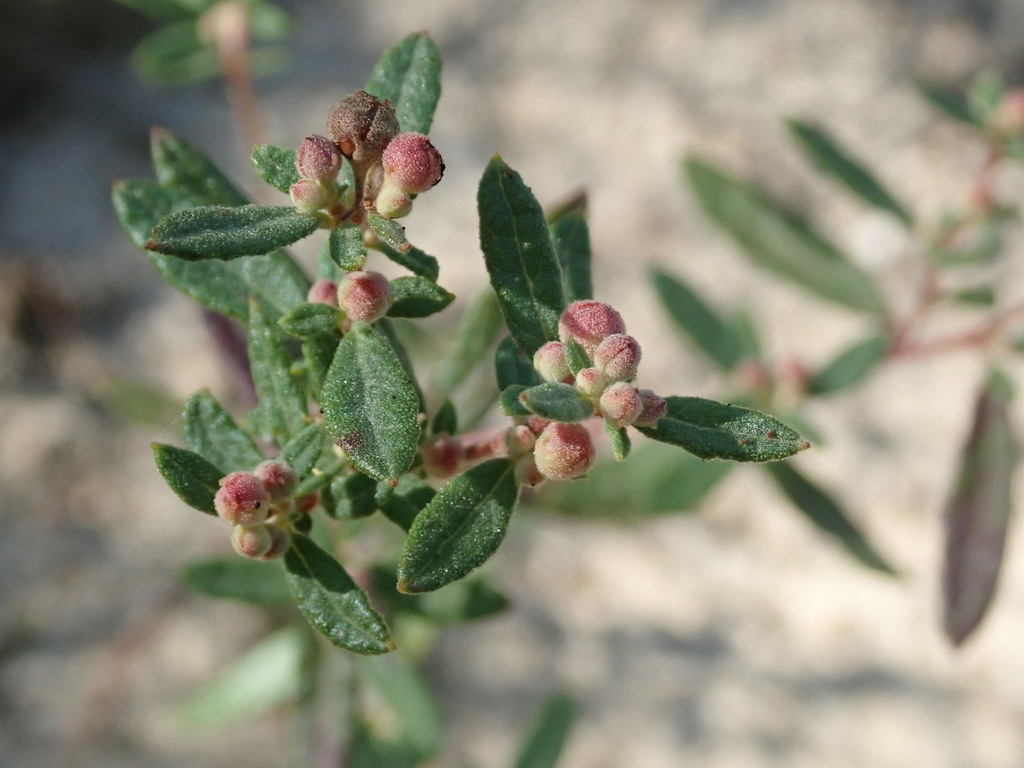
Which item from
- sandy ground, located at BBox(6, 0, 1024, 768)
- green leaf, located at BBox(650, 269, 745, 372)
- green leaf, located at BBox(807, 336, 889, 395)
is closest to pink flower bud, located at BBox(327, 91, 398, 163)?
green leaf, located at BBox(650, 269, 745, 372)

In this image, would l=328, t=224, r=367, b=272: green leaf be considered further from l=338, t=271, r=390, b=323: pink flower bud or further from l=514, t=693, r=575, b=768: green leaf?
l=514, t=693, r=575, b=768: green leaf

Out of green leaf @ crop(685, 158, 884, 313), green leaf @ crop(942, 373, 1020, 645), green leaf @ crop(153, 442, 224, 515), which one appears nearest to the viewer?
green leaf @ crop(153, 442, 224, 515)

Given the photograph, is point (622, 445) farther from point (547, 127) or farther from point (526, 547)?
point (547, 127)

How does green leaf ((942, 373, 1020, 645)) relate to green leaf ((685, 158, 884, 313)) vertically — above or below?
below

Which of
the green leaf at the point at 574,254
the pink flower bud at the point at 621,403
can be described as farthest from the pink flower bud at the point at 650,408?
the green leaf at the point at 574,254

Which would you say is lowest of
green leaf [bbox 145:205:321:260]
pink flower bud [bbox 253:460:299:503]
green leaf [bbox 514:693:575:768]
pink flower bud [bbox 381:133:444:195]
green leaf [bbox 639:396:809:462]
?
green leaf [bbox 514:693:575:768]

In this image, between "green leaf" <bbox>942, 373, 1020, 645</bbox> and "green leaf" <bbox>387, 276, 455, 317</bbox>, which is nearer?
"green leaf" <bbox>387, 276, 455, 317</bbox>

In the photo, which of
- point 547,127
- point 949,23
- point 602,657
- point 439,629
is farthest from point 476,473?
point 949,23
